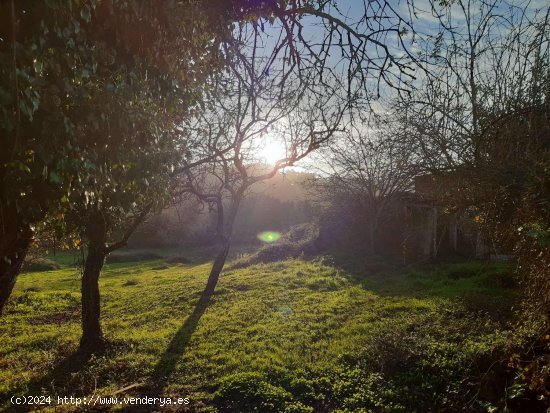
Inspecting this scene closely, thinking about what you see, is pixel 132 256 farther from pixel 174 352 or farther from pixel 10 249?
pixel 10 249

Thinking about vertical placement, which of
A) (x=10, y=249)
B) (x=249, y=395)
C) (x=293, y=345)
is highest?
(x=10, y=249)

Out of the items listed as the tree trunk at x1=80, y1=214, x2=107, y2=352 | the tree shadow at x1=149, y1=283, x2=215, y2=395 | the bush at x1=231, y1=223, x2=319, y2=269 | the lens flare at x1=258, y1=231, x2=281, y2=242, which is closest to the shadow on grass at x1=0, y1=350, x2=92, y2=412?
the tree trunk at x1=80, y1=214, x2=107, y2=352

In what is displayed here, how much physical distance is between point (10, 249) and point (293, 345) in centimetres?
653

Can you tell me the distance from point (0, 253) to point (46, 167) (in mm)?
1420

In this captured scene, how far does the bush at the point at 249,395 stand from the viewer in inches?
260

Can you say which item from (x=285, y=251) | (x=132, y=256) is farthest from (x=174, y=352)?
(x=132, y=256)

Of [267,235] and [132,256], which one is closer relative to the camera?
[132,256]

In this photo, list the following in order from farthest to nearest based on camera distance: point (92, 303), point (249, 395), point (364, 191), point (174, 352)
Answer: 1. point (364, 191)
2. point (92, 303)
3. point (174, 352)
4. point (249, 395)

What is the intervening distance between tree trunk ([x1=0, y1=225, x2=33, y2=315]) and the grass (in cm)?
220

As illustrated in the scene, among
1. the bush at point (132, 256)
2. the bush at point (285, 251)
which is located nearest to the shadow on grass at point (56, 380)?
the bush at point (285, 251)

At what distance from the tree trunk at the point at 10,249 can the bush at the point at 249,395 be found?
3.72m

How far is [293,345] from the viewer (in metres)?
9.31

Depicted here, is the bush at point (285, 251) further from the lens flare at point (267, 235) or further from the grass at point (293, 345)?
the lens flare at point (267, 235)

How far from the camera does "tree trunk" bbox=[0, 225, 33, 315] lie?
3827mm
